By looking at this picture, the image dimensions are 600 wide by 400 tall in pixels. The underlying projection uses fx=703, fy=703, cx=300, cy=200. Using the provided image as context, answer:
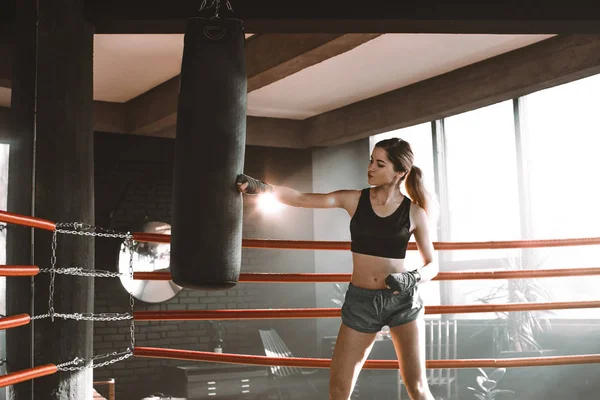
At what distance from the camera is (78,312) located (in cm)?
317

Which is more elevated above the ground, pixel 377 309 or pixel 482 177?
pixel 482 177

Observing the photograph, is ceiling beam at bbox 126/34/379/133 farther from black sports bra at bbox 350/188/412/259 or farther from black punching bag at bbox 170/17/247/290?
black punching bag at bbox 170/17/247/290

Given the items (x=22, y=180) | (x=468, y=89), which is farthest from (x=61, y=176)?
(x=468, y=89)

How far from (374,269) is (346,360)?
38cm

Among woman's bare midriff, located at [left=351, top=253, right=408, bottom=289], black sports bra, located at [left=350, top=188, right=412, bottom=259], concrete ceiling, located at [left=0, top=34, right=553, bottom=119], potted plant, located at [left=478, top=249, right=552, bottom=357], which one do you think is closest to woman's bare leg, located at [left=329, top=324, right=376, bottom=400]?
woman's bare midriff, located at [left=351, top=253, right=408, bottom=289]

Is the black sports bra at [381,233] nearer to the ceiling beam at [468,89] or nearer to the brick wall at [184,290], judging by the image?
the ceiling beam at [468,89]

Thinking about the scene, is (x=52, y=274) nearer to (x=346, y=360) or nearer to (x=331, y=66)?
(x=346, y=360)

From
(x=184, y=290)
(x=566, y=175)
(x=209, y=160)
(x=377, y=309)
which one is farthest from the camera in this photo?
(x=184, y=290)

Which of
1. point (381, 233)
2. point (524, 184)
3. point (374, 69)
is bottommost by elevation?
point (381, 233)

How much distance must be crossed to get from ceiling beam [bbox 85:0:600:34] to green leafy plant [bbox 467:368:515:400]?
3486 mm

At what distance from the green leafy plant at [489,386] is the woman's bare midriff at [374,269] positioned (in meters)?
3.70

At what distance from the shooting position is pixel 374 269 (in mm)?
2781

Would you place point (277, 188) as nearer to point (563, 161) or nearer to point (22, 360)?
point (22, 360)

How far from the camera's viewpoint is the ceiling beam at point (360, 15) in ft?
11.7
